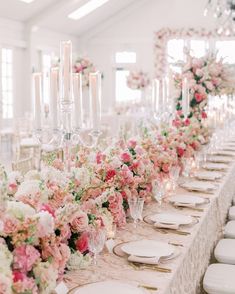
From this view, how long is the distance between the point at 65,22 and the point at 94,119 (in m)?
11.0

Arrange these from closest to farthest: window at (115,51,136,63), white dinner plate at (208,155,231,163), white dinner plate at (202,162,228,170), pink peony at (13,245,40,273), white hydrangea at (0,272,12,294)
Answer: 1. white hydrangea at (0,272,12,294)
2. pink peony at (13,245,40,273)
3. white dinner plate at (202,162,228,170)
4. white dinner plate at (208,155,231,163)
5. window at (115,51,136,63)

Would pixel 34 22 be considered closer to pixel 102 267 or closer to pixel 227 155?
pixel 227 155

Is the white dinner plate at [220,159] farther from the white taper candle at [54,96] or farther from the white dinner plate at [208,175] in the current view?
the white taper candle at [54,96]

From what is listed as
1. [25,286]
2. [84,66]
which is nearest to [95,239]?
[25,286]

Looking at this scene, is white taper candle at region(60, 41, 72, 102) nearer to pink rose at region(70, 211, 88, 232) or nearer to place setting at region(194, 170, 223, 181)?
pink rose at region(70, 211, 88, 232)

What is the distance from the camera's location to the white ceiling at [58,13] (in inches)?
440

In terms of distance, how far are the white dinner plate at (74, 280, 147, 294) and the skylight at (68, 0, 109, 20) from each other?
11.6 m

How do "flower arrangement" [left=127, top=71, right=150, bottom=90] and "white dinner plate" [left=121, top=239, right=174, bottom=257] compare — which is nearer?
"white dinner plate" [left=121, top=239, right=174, bottom=257]

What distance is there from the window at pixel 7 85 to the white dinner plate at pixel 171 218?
9.18 metres

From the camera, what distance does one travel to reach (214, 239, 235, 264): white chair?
319cm

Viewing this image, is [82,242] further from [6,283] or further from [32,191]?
[6,283]

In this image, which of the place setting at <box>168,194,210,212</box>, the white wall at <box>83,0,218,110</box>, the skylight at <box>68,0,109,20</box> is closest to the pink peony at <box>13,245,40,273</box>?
the place setting at <box>168,194,210,212</box>

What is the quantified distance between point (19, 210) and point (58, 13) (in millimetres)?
11409

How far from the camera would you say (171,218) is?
2.76 m
